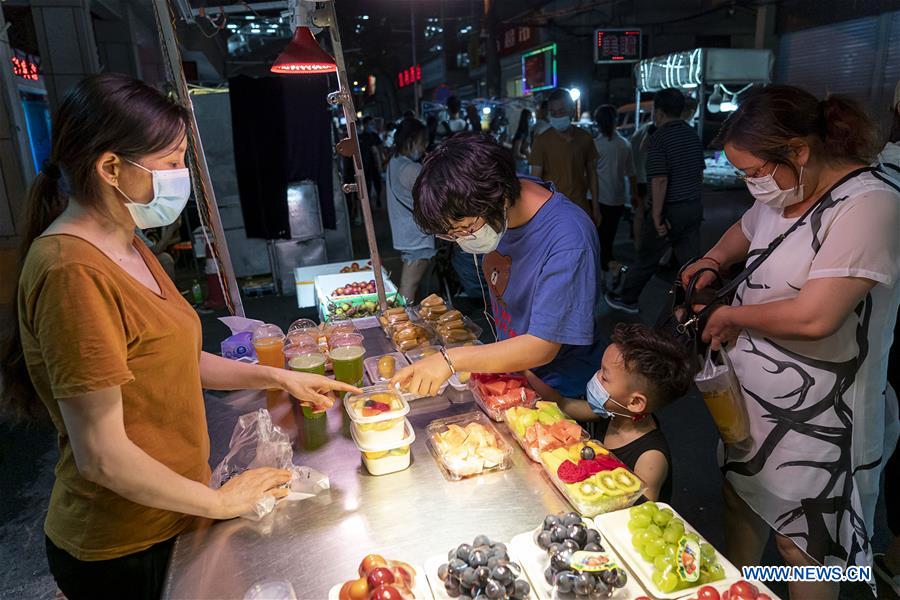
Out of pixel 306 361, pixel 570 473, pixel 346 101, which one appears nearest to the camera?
pixel 570 473

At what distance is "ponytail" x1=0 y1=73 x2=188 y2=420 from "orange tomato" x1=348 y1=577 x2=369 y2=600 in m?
0.95

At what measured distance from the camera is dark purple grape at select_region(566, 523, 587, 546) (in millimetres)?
1386

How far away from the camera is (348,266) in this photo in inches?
234

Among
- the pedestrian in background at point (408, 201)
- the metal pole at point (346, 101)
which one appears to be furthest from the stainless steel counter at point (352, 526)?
the pedestrian in background at point (408, 201)

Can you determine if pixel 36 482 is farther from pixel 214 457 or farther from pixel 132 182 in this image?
pixel 132 182

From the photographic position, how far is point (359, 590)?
1.28 m

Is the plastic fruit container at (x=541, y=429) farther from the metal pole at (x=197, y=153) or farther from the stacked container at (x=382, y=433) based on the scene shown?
the metal pole at (x=197, y=153)

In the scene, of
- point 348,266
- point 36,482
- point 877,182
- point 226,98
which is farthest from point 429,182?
point 226,98

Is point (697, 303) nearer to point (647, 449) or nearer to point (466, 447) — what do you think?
point (647, 449)

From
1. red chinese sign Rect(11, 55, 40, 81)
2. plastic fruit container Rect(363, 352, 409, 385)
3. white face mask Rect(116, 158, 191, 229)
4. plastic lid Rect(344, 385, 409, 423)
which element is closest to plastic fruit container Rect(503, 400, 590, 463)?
plastic lid Rect(344, 385, 409, 423)

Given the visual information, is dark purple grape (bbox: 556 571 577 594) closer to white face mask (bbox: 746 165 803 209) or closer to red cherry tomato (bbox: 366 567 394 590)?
red cherry tomato (bbox: 366 567 394 590)

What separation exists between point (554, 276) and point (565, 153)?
4.70 metres

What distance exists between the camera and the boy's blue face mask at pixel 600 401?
6.56 ft

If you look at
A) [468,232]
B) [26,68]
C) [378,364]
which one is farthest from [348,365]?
[26,68]
